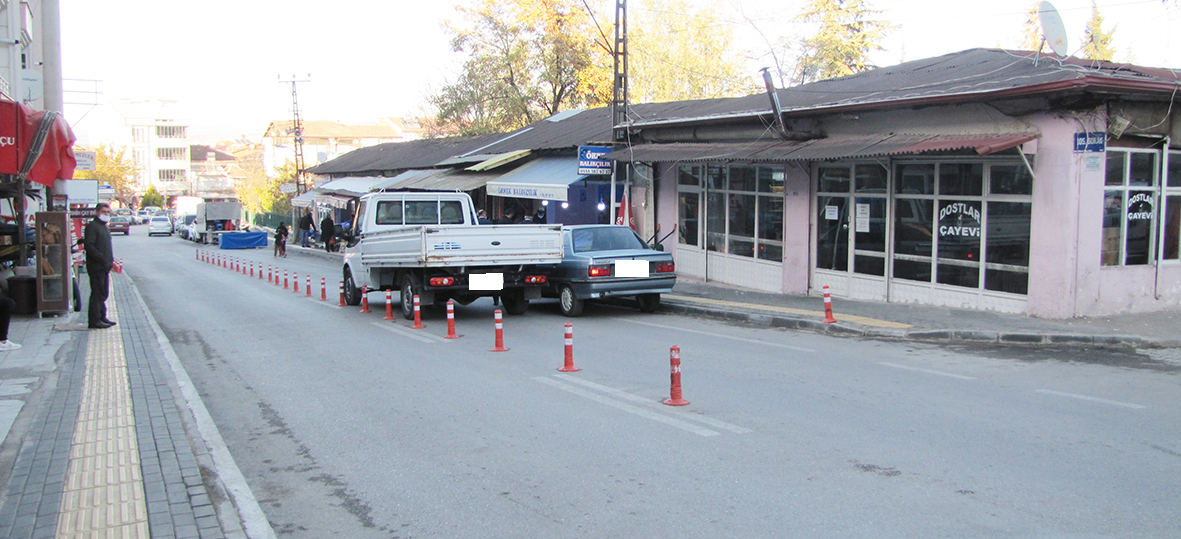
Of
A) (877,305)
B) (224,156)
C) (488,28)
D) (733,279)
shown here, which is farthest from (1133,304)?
(224,156)

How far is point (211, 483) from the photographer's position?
572cm

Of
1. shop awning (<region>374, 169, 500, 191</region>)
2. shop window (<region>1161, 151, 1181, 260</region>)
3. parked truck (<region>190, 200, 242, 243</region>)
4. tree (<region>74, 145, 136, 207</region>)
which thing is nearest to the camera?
shop window (<region>1161, 151, 1181, 260</region>)

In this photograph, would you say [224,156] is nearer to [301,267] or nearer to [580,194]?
[301,267]

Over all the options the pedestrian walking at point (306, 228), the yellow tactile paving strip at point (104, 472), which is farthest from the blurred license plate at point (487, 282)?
the pedestrian walking at point (306, 228)

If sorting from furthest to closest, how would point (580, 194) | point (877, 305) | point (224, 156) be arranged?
1. point (224, 156)
2. point (580, 194)
3. point (877, 305)

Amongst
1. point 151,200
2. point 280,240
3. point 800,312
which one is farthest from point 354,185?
point 151,200

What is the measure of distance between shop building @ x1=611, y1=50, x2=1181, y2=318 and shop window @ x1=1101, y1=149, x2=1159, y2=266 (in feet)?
0.07

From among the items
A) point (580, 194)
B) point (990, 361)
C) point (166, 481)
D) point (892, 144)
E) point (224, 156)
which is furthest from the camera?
point (224, 156)

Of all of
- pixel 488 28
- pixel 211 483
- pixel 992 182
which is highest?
pixel 488 28

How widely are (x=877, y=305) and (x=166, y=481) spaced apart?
1197 cm

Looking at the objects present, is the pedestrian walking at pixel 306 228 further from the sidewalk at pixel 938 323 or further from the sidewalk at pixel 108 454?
the sidewalk at pixel 108 454

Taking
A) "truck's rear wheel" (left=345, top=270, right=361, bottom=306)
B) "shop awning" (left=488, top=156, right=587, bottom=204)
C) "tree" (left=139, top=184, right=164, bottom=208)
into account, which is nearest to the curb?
"truck's rear wheel" (left=345, top=270, right=361, bottom=306)

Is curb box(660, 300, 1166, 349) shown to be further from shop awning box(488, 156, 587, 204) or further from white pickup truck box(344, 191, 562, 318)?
shop awning box(488, 156, 587, 204)

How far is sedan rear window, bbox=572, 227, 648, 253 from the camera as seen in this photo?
1538 cm
